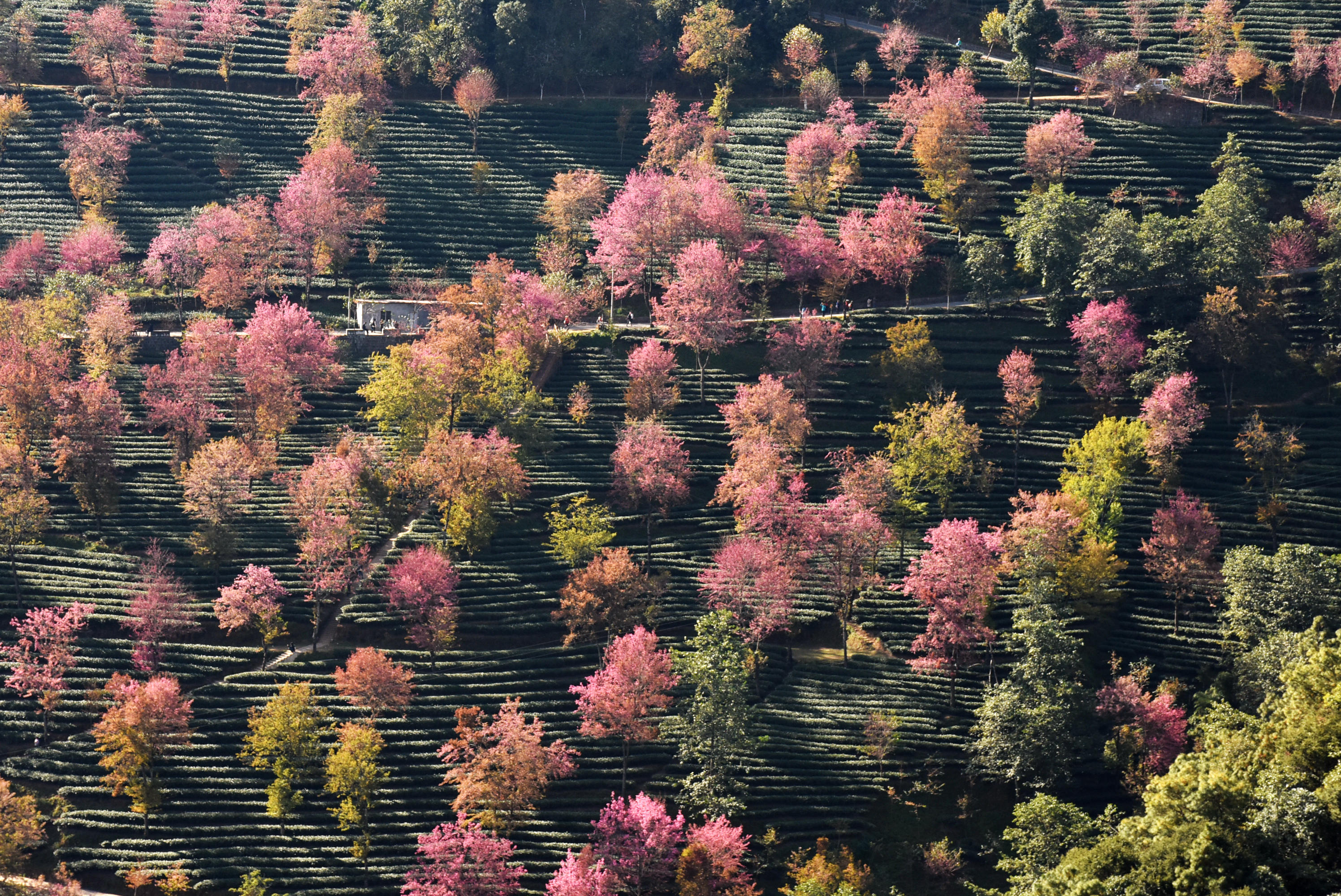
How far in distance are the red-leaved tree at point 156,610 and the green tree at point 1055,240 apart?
57915 millimetres

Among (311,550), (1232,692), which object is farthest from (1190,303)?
(311,550)

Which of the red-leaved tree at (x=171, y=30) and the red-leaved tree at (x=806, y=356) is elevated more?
the red-leaved tree at (x=171, y=30)

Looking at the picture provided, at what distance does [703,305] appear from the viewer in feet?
329

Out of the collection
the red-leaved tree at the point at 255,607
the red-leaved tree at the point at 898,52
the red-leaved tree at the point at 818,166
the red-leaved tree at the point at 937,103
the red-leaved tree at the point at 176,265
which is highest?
the red-leaved tree at the point at 898,52

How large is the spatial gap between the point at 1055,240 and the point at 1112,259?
4.15 m

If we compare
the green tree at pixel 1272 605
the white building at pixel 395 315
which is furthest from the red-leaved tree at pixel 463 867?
the white building at pixel 395 315

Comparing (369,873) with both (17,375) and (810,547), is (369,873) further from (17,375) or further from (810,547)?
(17,375)

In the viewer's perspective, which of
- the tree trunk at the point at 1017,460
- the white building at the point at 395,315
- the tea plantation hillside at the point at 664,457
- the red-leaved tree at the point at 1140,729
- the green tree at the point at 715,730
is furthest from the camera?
the white building at the point at 395,315

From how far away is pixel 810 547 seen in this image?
86.1m

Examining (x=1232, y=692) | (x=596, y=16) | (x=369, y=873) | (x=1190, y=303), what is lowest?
(x=369, y=873)

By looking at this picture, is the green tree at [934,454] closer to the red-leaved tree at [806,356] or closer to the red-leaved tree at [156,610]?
→ the red-leaved tree at [806,356]

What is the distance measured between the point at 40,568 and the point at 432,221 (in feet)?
143

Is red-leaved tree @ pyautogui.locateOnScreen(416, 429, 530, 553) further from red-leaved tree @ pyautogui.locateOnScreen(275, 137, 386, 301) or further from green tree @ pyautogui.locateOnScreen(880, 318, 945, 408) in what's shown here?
red-leaved tree @ pyautogui.locateOnScreen(275, 137, 386, 301)

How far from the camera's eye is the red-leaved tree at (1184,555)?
83500mm
